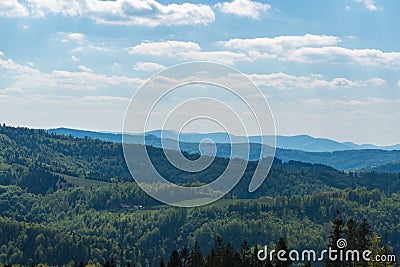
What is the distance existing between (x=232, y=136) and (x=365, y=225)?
2153 cm

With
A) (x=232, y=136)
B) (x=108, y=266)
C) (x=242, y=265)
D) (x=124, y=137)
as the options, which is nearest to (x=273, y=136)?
(x=232, y=136)

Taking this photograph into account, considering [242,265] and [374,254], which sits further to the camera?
[242,265]

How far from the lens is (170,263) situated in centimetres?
7819

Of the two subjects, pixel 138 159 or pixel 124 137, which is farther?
pixel 138 159

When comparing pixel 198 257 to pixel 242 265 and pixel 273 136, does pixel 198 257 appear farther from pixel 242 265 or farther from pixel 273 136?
pixel 273 136

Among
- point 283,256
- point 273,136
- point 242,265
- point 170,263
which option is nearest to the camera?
point 273,136

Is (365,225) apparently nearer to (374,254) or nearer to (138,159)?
(374,254)

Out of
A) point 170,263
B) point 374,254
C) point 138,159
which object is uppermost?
point 138,159

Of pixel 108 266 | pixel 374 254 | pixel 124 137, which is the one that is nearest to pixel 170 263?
pixel 108 266

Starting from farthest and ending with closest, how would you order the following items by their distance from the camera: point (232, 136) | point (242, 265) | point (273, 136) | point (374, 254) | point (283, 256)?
point (242, 265)
point (283, 256)
point (374, 254)
point (232, 136)
point (273, 136)

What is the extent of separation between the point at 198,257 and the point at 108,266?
13.3 m

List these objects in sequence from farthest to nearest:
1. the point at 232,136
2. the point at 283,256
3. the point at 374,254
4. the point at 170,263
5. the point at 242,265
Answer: the point at 170,263, the point at 242,265, the point at 283,256, the point at 374,254, the point at 232,136

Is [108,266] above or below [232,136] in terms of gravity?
below

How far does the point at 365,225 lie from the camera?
2415 inches
